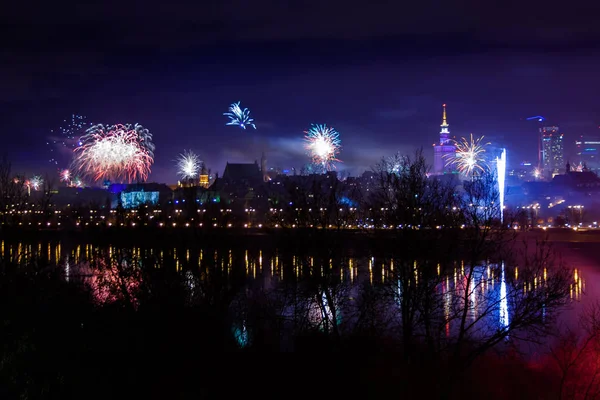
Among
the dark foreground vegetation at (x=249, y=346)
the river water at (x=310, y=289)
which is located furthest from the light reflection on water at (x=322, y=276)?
the dark foreground vegetation at (x=249, y=346)

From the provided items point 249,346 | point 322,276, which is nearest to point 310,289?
point 322,276

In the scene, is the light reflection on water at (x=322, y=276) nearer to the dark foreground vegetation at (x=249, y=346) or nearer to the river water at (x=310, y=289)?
the river water at (x=310, y=289)

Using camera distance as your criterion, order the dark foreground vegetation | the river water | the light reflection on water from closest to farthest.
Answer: the dark foreground vegetation
the light reflection on water
the river water

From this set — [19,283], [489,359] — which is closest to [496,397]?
[489,359]

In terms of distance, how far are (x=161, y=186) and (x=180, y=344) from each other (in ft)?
180

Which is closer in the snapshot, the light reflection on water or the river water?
the light reflection on water

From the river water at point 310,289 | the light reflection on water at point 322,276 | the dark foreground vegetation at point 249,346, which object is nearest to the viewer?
the dark foreground vegetation at point 249,346

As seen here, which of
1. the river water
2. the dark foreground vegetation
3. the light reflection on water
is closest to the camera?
the dark foreground vegetation

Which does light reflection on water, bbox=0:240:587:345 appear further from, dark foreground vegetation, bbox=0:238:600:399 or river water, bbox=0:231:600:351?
dark foreground vegetation, bbox=0:238:600:399

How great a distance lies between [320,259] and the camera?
1453 centimetres

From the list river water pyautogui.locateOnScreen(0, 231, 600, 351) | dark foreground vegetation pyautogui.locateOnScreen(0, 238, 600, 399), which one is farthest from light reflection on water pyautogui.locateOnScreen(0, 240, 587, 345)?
dark foreground vegetation pyautogui.locateOnScreen(0, 238, 600, 399)

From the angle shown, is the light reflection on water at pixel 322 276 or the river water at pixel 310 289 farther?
the river water at pixel 310 289

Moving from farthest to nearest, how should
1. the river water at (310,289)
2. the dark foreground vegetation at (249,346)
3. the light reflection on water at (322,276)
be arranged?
the river water at (310,289)
the light reflection on water at (322,276)
the dark foreground vegetation at (249,346)

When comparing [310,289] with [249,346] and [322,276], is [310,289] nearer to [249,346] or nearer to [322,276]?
[322,276]
